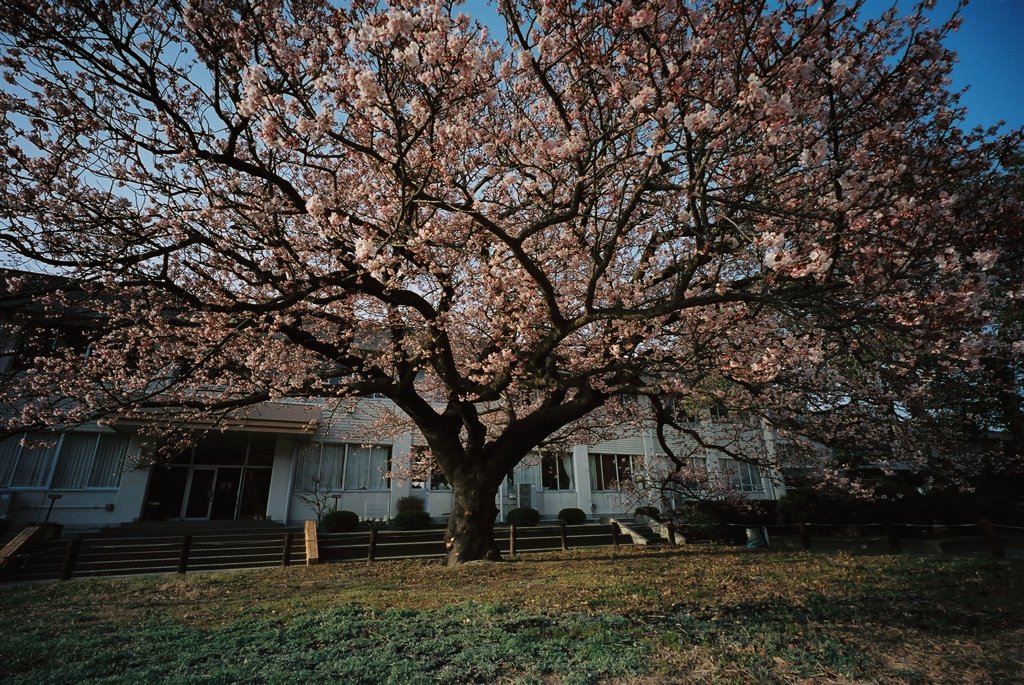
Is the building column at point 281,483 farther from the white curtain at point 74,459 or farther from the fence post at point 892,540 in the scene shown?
the fence post at point 892,540

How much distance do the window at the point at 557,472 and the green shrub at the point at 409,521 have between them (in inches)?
267

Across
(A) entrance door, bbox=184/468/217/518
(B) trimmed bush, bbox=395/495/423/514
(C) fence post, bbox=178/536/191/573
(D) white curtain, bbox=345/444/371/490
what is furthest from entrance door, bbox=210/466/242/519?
(C) fence post, bbox=178/536/191/573

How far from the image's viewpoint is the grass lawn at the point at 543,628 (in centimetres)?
389

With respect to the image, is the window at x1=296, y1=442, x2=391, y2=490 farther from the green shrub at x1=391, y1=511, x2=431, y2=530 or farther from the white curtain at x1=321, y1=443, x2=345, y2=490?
the green shrub at x1=391, y1=511, x2=431, y2=530

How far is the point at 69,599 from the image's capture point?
796 cm

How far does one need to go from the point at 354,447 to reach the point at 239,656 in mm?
16500

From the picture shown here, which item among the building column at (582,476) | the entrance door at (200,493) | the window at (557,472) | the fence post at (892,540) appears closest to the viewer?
the fence post at (892,540)

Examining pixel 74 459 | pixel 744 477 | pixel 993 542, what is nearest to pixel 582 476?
pixel 744 477

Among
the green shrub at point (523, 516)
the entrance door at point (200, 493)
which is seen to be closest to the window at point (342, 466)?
the entrance door at point (200, 493)

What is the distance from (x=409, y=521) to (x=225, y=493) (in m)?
7.58

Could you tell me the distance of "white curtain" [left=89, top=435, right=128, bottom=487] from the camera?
16641 mm

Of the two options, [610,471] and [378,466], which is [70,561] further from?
[610,471]

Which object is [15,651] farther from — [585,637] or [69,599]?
[585,637]

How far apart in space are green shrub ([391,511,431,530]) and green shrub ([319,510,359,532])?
1607 mm
